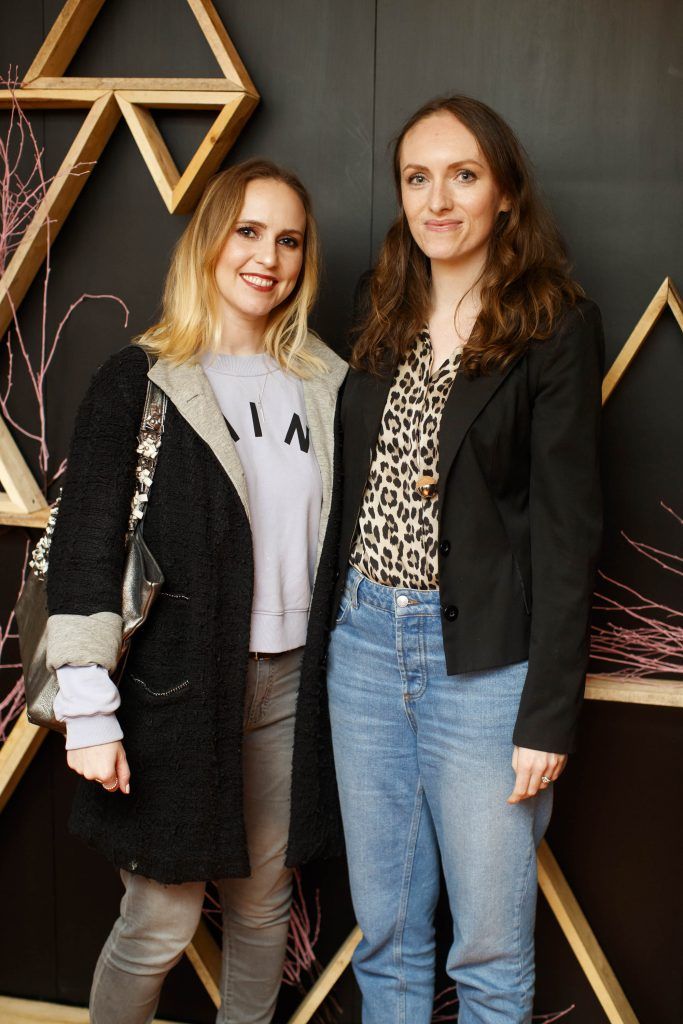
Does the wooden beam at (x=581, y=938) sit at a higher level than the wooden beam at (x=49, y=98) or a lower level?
lower

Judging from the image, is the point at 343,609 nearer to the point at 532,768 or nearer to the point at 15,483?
the point at 532,768

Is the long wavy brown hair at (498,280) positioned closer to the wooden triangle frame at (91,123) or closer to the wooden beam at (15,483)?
the wooden triangle frame at (91,123)

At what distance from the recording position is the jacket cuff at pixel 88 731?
1425 mm

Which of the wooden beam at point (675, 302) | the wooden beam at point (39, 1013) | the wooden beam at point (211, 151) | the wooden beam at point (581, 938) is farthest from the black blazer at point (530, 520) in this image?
the wooden beam at point (39, 1013)

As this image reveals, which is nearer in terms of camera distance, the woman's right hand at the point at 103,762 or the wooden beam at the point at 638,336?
the woman's right hand at the point at 103,762

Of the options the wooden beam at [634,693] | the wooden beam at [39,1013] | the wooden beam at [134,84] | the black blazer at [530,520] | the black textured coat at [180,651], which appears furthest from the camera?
the wooden beam at [39,1013]

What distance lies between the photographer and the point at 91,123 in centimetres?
189

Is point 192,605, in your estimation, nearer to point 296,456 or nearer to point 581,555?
point 296,456

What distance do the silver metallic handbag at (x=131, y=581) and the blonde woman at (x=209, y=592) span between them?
18mm

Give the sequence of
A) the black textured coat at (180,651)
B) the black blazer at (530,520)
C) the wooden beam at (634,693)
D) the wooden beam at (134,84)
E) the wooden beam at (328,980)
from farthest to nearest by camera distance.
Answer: the wooden beam at (328,980) → the wooden beam at (134,84) → the wooden beam at (634,693) → the black textured coat at (180,651) → the black blazer at (530,520)

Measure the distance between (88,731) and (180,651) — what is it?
18cm

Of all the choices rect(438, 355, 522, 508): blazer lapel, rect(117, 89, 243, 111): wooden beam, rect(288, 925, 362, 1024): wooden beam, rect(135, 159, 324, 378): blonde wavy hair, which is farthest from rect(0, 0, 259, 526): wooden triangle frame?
rect(288, 925, 362, 1024): wooden beam

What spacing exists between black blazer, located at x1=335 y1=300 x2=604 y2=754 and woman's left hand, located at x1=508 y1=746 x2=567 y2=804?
0.06 ft

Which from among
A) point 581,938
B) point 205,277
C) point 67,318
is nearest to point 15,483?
point 67,318
